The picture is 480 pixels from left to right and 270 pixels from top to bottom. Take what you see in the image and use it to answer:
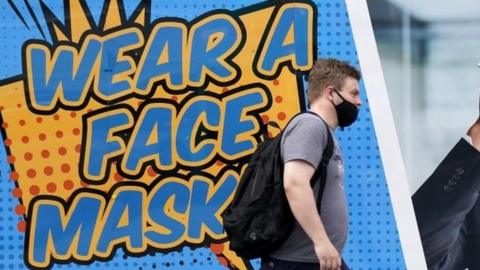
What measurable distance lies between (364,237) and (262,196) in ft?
4.64

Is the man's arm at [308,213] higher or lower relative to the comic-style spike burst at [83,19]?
lower

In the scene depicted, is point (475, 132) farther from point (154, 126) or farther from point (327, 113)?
point (154, 126)

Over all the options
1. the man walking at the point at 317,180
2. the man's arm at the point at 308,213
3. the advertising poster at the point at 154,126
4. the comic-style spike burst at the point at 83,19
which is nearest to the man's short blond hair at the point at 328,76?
the man walking at the point at 317,180

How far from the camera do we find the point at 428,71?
14.0ft

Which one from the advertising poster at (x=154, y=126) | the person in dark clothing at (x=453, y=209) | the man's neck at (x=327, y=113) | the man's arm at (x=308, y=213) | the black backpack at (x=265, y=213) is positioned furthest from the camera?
the person in dark clothing at (x=453, y=209)

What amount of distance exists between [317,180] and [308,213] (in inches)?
7.3

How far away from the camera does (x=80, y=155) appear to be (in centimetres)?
421

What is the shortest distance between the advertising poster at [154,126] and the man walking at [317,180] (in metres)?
1.11

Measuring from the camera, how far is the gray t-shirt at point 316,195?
9.66ft

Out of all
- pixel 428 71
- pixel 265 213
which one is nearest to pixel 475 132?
pixel 428 71

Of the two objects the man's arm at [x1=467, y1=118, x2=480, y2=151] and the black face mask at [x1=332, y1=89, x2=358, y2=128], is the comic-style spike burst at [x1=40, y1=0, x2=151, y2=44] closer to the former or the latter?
the black face mask at [x1=332, y1=89, x2=358, y2=128]

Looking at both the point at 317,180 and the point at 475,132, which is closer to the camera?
the point at 317,180

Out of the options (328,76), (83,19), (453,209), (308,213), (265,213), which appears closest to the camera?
(308,213)

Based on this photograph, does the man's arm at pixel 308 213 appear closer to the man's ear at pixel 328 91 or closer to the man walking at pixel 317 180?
the man walking at pixel 317 180
